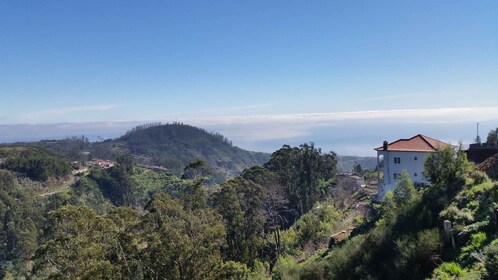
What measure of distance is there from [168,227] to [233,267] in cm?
350

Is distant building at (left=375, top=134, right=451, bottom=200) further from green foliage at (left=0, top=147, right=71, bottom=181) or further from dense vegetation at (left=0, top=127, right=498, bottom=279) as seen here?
green foliage at (left=0, top=147, right=71, bottom=181)

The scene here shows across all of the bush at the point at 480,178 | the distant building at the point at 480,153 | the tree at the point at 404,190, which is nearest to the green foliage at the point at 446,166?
the bush at the point at 480,178

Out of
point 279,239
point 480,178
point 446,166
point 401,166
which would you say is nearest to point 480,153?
Answer: point 401,166

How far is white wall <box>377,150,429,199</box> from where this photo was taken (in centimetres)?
2450

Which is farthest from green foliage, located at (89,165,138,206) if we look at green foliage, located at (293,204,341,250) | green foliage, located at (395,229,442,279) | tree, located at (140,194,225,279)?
green foliage, located at (395,229,442,279)

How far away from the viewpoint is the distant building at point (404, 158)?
24.5 metres

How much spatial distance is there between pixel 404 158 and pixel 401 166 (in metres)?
0.56

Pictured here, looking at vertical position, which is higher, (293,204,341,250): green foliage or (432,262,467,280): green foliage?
(432,262,467,280): green foliage

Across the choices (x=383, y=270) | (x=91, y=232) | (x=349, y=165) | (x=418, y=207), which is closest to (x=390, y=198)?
(x=418, y=207)

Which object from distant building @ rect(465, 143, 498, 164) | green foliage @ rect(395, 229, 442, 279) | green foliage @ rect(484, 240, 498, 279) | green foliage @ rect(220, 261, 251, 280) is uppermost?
distant building @ rect(465, 143, 498, 164)

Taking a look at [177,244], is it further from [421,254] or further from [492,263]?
[492,263]

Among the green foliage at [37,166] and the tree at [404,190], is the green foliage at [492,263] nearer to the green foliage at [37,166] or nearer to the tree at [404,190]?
the tree at [404,190]

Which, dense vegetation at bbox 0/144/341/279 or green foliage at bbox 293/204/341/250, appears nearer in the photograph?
dense vegetation at bbox 0/144/341/279

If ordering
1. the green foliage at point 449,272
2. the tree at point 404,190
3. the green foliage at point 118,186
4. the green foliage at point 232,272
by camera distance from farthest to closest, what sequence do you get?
1. the green foliage at point 118,186
2. the tree at point 404,190
3. the green foliage at point 232,272
4. the green foliage at point 449,272
